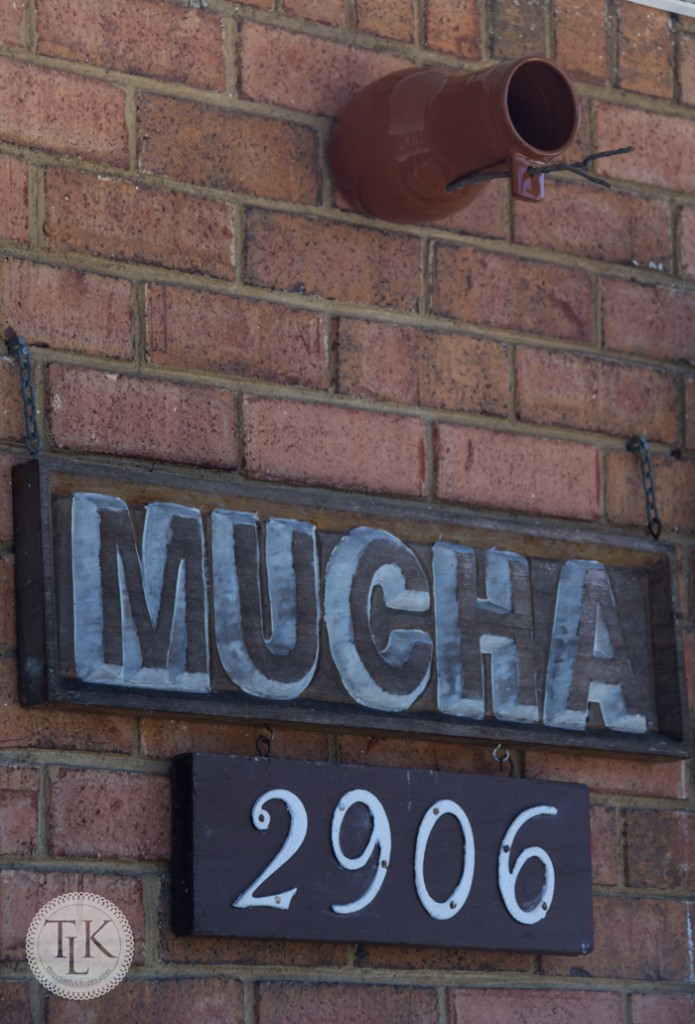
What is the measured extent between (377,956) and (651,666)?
471 millimetres

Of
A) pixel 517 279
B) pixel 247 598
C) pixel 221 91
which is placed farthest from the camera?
pixel 517 279

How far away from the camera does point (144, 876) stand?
5.95ft

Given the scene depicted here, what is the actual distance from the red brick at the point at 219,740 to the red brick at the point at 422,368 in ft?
1.24

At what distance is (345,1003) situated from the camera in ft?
6.20

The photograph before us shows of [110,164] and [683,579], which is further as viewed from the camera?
[683,579]

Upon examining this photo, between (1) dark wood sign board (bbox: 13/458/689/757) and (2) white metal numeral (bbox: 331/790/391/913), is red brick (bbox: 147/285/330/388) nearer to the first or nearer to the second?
(1) dark wood sign board (bbox: 13/458/689/757)

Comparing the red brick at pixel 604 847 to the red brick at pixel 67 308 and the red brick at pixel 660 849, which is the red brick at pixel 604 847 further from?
the red brick at pixel 67 308

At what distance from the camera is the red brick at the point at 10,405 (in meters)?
1.85

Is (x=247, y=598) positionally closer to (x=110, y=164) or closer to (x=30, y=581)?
(x=30, y=581)

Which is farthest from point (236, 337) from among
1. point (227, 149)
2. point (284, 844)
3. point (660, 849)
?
point (660, 849)

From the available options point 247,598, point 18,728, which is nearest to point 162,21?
point 247,598

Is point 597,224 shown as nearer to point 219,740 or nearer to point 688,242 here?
point 688,242

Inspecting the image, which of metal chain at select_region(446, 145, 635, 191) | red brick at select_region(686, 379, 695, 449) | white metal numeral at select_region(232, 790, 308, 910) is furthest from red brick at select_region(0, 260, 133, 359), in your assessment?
red brick at select_region(686, 379, 695, 449)

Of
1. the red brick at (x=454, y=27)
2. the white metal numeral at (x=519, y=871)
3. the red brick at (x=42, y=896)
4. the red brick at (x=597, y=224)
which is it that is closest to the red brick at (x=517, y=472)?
the red brick at (x=597, y=224)
